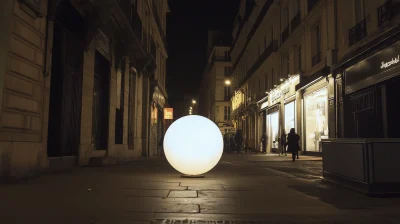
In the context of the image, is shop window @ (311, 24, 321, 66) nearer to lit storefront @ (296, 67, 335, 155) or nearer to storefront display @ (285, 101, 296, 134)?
lit storefront @ (296, 67, 335, 155)

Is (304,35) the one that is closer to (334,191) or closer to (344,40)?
(344,40)

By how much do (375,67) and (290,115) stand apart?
13.1 metres

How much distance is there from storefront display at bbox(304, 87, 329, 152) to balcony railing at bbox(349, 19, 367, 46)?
3.72m

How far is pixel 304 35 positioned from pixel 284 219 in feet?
67.0

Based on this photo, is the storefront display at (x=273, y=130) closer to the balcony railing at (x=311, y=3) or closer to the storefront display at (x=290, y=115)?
the storefront display at (x=290, y=115)

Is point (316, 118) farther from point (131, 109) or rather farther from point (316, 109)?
point (131, 109)

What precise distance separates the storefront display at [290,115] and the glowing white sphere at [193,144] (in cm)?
1817

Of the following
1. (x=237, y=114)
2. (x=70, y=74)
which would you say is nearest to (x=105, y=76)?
(x=70, y=74)

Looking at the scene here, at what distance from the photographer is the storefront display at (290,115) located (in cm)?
2477

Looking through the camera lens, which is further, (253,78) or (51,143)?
(253,78)

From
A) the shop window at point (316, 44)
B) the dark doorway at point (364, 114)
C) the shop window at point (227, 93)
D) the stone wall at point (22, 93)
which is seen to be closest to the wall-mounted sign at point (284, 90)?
the shop window at point (316, 44)

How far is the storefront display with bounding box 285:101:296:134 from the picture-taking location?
24766mm

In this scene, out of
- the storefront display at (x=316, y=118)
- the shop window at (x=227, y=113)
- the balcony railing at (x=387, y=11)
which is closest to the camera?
the balcony railing at (x=387, y=11)

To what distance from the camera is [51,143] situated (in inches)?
371
